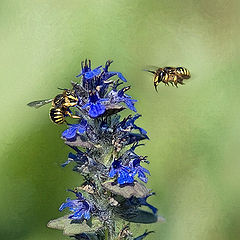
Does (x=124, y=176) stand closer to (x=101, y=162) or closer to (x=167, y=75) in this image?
(x=101, y=162)

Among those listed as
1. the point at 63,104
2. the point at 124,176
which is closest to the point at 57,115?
the point at 63,104

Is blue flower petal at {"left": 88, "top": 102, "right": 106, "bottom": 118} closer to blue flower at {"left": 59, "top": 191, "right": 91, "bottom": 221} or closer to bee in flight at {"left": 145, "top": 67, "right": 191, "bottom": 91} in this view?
blue flower at {"left": 59, "top": 191, "right": 91, "bottom": 221}

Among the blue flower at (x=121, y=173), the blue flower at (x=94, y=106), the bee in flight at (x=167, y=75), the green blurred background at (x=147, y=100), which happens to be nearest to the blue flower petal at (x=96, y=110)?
the blue flower at (x=94, y=106)

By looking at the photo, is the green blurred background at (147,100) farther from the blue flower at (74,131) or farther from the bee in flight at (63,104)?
the blue flower at (74,131)

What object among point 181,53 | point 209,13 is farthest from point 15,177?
point 209,13

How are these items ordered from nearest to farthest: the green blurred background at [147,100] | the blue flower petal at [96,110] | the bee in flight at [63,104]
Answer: the blue flower petal at [96,110], the bee in flight at [63,104], the green blurred background at [147,100]

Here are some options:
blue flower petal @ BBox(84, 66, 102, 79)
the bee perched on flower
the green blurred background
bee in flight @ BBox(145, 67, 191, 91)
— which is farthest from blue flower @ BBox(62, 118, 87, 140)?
the green blurred background
